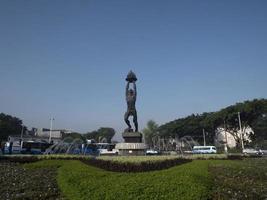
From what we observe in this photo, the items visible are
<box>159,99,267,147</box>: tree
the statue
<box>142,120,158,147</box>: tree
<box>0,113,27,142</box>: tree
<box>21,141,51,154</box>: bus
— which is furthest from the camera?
<box>142,120,158,147</box>: tree

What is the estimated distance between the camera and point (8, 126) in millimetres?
76250

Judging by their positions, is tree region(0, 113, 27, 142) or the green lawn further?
tree region(0, 113, 27, 142)

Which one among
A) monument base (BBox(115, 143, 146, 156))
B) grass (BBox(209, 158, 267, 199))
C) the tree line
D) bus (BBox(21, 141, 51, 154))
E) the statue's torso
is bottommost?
grass (BBox(209, 158, 267, 199))

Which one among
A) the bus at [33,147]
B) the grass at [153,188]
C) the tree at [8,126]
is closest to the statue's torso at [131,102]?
the grass at [153,188]

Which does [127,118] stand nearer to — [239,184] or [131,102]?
[131,102]

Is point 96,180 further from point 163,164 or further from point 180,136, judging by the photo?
point 180,136

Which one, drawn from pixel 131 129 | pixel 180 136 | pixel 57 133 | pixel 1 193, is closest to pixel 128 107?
pixel 131 129

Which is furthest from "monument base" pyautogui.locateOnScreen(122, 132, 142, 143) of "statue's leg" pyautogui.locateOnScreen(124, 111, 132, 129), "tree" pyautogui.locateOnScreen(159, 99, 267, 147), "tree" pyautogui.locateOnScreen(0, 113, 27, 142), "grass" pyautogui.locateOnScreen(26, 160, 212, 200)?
"tree" pyautogui.locateOnScreen(0, 113, 27, 142)

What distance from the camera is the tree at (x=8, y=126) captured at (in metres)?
73.4

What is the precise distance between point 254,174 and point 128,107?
15.6 meters

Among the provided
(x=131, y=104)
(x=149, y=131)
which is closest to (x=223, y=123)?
(x=149, y=131)

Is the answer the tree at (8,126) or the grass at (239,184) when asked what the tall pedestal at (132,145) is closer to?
the grass at (239,184)

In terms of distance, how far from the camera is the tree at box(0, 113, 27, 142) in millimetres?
73375

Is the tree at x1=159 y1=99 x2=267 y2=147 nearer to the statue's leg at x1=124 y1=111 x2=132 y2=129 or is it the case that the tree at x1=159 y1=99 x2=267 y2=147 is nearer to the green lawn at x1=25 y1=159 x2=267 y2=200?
the statue's leg at x1=124 y1=111 x2=132 y2=129
